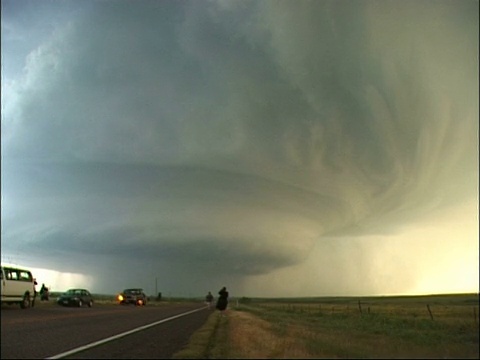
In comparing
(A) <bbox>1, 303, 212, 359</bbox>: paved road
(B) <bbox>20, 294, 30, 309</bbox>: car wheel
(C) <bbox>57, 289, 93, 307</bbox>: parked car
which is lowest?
(A) <bbox>1, 303, 212, 359</bbox>: paved road

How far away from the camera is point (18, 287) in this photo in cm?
1200

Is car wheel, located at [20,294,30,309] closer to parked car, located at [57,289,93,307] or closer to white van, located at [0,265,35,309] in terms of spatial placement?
white van, located at [0,265,35,309]

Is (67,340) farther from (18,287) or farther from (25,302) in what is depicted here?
(18,287)

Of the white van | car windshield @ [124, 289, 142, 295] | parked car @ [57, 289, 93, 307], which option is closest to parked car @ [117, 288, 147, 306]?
car windshield @ [124, 289, 142, 295]

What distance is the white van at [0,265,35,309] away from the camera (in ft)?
36.6

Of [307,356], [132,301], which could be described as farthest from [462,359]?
[132,301]

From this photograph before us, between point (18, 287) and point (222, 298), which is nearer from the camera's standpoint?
point (18, 287)

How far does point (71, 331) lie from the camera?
17172mm

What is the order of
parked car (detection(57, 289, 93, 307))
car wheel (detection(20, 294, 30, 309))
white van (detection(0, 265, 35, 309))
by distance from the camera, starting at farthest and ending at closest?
parked car (detection(57, 289, 93, 307)) < car wheel (detection(20, 294, 30, 309)) < white van (detection(0, 265, 35, 309))

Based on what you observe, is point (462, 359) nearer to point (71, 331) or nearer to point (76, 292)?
point (71, 331)

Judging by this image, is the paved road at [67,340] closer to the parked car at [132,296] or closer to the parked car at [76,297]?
the parked car at [76,297]

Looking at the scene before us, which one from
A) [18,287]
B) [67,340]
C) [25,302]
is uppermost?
[18,287]

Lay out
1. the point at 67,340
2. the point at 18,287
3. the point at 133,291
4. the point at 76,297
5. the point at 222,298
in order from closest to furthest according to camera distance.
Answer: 1. the point at 18,287
2. the point at 67,340
3. the point at 76,297
4. the point at 133,291
5. the point at 222,298

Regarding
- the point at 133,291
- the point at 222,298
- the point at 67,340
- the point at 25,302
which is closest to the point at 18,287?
the point at 25,302
